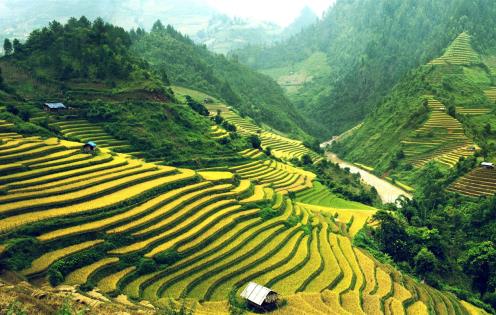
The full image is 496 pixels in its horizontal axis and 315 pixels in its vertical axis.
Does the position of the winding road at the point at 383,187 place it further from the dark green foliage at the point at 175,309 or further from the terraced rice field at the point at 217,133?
the dark green foliage at the point at 175,309

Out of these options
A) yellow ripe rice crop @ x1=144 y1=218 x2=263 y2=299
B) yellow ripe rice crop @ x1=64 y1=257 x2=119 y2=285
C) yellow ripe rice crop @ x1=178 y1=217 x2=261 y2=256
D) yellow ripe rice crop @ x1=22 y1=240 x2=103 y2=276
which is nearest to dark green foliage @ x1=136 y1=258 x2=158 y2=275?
yellow ripe rice crop @ x1=144 y1=218 x2=263 y2=299

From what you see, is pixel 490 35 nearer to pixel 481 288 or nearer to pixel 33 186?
pixel 481 288

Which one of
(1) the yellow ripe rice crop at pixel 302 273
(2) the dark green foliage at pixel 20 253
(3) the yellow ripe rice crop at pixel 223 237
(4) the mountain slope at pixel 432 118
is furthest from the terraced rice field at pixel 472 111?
(2) the dark green foliage at pixel 20 253

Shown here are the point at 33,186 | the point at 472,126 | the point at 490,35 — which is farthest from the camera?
the point at 490,35

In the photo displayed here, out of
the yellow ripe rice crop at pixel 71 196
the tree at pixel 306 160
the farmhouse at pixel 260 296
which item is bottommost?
the farmhouse at pixel 260 296

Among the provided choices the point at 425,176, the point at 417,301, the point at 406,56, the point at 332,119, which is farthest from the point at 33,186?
the point at 406,56

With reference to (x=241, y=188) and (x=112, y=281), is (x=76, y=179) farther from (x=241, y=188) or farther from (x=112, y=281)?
(x=241, y=188)
